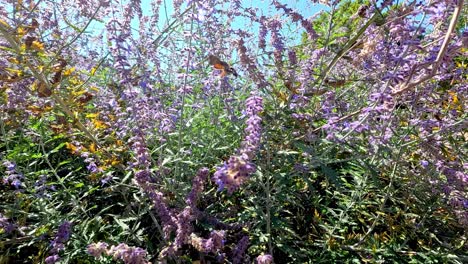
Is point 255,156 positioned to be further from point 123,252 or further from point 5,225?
point 5,225

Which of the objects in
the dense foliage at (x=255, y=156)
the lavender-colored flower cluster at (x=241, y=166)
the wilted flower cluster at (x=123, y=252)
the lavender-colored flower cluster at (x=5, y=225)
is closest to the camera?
the lavender-colored flower cluster at (x=241, y=166)

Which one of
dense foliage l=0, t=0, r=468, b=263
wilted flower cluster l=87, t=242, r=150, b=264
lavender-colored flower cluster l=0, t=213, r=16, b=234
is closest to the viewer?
wilted flower cluster l=87, t=242, r=150, b=264

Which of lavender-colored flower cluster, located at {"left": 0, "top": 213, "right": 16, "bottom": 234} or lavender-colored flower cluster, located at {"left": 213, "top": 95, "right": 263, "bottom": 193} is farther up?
lavender-colored flower cluster, located at {"left": 213, "top": 95, "right": 263, "bottom": 193}

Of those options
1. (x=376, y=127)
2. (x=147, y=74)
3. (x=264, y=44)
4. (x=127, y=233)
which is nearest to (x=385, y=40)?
(x=376, y=127)

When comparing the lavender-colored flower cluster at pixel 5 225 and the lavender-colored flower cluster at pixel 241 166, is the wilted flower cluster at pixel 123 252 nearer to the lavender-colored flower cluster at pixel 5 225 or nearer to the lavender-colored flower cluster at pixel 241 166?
the lavender-colored flower cluster at pixel 241 166

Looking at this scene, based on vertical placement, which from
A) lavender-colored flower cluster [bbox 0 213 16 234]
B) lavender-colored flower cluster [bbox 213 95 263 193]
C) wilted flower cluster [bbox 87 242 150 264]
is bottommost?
lavender-colored flower cluster [bbox 0 213 16 234]

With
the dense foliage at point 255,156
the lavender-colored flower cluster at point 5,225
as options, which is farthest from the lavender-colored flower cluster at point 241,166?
the lavender-colored flower cluster at point 5,225

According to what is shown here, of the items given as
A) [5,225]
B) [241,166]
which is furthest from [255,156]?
[5,225]

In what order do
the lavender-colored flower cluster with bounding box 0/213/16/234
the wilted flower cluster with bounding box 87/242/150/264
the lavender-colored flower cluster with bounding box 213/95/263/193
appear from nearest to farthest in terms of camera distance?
the lavender-colored flower cluster with bounding box 213/95/263/193, the wilted flower cluster with bounding box 87/242/150/264, the lavender-colored flower cluster with bounding box 0/213/16/234

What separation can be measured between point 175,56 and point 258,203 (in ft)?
5.79

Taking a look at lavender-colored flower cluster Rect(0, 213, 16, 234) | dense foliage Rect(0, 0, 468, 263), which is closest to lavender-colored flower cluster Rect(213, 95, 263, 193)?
dense foliage Rect(0, 0, 468, 263)

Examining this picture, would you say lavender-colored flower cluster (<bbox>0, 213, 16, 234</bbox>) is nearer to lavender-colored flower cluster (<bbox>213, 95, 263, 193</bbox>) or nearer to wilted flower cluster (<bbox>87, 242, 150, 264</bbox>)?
wilted flower cluster (<bbox>87, 242, 150, 264</bbox>)

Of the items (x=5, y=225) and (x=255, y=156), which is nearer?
(x=255, y=156)

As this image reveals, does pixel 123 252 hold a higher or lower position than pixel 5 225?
higher
